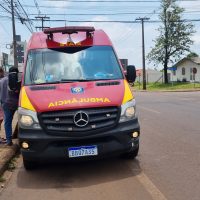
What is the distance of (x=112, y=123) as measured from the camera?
7.09 metres

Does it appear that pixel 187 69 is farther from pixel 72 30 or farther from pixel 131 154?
pixel 131 154

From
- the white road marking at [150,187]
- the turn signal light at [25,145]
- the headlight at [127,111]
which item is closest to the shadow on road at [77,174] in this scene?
the white road marking at [150,187]

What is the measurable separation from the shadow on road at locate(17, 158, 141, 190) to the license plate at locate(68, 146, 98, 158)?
1.42 feet

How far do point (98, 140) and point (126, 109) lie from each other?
2.23ft

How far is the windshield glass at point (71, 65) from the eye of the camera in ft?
26.6

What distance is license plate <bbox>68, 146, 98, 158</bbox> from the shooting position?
7.03 m

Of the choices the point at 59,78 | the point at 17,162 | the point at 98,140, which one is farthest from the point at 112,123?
the point at 17,162

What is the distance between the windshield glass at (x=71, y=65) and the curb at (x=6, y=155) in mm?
1539

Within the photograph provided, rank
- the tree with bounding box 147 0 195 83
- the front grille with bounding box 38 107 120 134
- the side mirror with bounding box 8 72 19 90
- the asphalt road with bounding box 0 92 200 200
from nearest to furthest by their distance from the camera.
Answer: the asphalt road with bounding box 0 92 200 200 < the front grille with bounding box 38 107 120 134 < the side mirror with bounding box 8 72 19 90 < the tree with bounding box 147 0 195 83

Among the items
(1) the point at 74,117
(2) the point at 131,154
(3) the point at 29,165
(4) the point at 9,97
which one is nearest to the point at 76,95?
(1) the point at 74,117

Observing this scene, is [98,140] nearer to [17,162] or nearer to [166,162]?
[166,162]

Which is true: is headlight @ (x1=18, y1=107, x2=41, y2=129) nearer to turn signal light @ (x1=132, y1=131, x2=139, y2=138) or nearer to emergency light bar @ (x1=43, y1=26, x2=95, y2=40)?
turn signal light @ (x1=132, y1=131, x2=139, y2=138)

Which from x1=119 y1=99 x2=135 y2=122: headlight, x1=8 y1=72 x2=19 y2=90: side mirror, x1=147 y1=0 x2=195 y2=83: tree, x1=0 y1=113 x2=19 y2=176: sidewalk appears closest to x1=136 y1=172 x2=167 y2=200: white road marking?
x1=119 y1=99 x2=135 y2=122: headlight

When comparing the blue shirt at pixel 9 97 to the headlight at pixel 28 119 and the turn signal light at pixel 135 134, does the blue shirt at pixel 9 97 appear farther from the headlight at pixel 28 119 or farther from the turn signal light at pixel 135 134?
the turn signal light at pixel 135 134
